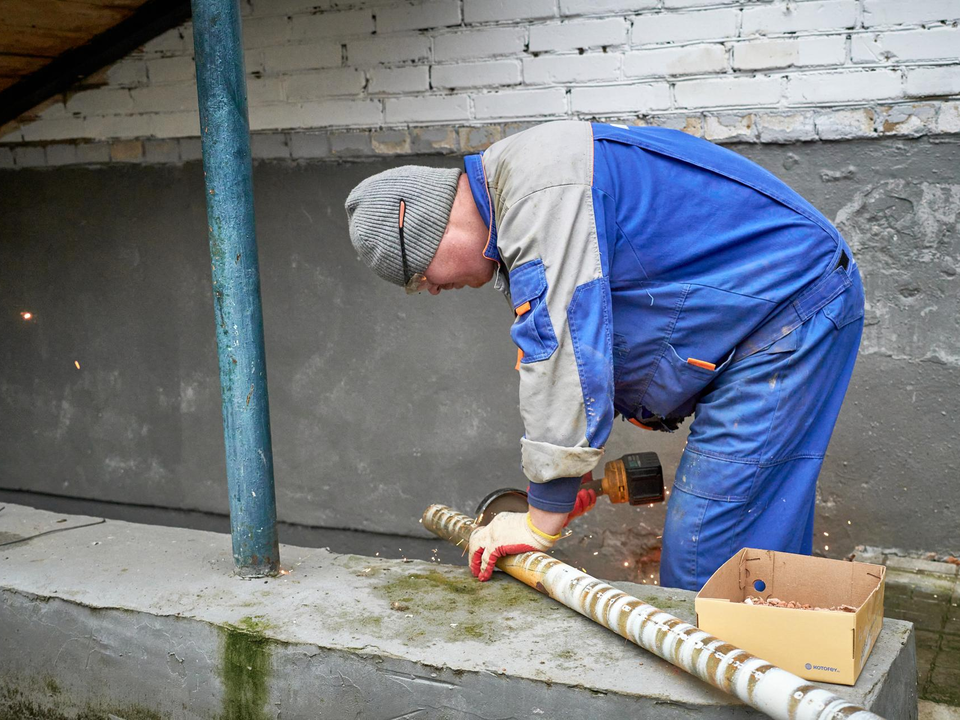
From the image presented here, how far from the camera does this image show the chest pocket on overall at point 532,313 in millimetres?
2209

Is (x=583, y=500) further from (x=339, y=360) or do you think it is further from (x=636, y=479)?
(x=339, y=360)

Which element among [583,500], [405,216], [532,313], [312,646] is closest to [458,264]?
[405,216]

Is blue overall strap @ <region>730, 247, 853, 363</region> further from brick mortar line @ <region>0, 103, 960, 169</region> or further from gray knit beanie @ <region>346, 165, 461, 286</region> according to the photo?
brick mortar line @ <region>0, 103, 960, 169</region>

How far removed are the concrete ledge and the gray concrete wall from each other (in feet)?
5.04

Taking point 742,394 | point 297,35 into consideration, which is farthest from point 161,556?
point 297,35

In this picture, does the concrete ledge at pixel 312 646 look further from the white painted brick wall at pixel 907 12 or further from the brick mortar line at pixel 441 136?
the white painted brick wall at pixel 907 12

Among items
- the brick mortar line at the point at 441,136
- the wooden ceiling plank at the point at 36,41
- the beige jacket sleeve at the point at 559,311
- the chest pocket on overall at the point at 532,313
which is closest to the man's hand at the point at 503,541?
the beige jacket sleeve at the point at 559,311

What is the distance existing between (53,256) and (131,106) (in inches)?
41.5

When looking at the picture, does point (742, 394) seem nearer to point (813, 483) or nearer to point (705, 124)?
point (813, 483)

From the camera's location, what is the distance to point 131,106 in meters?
4.82

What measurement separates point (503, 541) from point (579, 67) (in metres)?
2.21

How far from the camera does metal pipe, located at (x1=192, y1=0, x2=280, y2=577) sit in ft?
8.51

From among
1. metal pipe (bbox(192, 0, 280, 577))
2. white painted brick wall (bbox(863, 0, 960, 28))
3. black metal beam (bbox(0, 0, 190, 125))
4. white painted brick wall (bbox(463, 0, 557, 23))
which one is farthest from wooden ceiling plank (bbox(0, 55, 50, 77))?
white painted brick wall (bbox(863, 0, 960, 28))

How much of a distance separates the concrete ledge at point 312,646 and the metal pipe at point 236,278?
202mm
